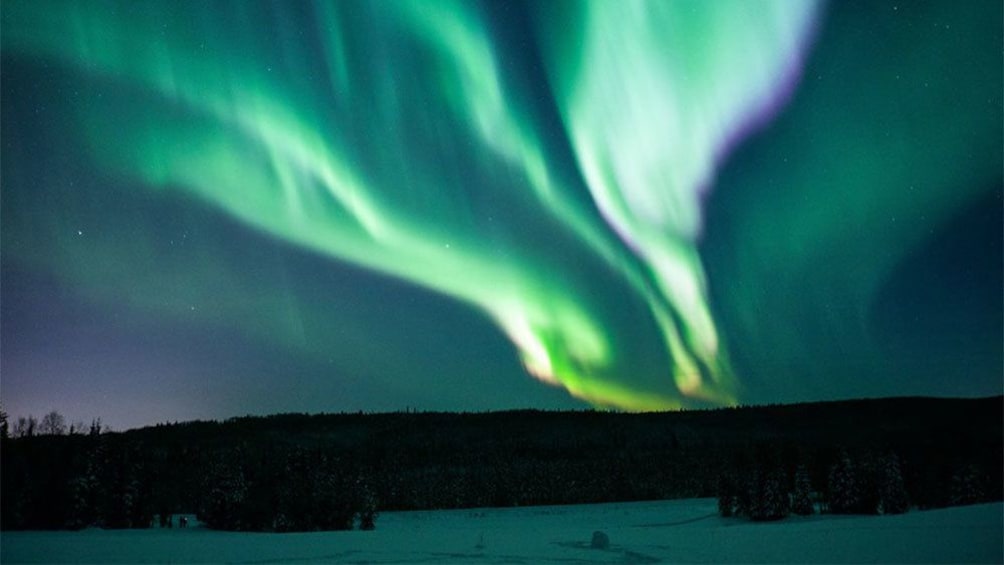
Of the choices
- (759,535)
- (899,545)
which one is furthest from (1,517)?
(899,545)

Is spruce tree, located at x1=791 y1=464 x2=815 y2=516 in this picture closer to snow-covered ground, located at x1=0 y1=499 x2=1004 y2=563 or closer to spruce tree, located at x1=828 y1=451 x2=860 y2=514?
spruce tree, located at x1=828 y1=451 x2=860 y2=514

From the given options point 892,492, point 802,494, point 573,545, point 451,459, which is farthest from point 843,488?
point 451,459

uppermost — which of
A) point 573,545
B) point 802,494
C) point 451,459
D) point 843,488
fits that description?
point 451,459

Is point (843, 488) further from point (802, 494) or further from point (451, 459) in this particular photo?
point (451, 459)

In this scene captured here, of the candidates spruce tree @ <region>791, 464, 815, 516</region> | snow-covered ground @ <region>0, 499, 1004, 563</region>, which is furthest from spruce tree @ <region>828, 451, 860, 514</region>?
snow-covered ground @ <region>0, 499, 1004, 563</region>

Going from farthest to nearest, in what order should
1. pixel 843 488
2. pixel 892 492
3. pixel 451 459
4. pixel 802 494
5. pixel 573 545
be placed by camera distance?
pixel 451 459 < pixel 802 494 < pixel 843 488 < pixel 892 492 < pixel 573 545

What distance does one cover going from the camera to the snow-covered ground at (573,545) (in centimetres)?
1836

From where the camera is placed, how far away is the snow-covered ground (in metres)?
→ 18.4

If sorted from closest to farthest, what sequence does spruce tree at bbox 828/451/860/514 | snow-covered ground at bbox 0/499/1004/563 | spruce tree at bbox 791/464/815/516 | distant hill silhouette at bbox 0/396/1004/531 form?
snow-covered ground at bbox 0/499/1004/563 → distant hill silhouette at bbox 0/396/1004/531 → spruce tree at bbox 828/451/860/514 → spruce tree at bbox 791/464/815/516

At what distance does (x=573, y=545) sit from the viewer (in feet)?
74.7

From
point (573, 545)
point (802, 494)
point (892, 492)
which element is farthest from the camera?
point (802, 494)

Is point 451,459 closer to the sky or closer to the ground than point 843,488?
closer to the sky

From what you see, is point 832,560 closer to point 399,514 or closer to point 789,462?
point 789,462

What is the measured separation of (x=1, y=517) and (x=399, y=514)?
3613 centimetres
